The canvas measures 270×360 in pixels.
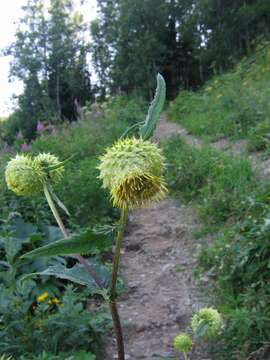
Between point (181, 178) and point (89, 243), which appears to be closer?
point (89, 243)

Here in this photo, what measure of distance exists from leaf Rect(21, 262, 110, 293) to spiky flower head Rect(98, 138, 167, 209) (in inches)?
16.0

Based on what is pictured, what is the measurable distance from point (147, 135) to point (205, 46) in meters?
18.0

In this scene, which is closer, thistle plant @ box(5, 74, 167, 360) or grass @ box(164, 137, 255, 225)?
thistle plant @ box(5, 74, 167, 360)

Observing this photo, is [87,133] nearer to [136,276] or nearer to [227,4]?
[136,276]

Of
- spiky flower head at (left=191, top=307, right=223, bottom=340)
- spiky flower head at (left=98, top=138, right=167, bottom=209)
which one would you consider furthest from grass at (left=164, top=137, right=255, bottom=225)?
spiky flower head at (left=98, top=138, right=167, bottom=209)

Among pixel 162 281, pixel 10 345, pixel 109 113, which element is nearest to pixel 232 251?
pixel 162 281

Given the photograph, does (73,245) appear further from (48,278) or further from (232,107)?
(232,107)

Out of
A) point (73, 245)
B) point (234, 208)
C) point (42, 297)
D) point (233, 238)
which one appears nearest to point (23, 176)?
point (73, 245)

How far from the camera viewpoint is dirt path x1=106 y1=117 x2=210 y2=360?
3361mm

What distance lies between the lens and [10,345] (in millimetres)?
2787

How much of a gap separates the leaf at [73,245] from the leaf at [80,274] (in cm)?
22

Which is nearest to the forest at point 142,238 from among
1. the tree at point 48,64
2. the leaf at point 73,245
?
the leaf at point 73,245

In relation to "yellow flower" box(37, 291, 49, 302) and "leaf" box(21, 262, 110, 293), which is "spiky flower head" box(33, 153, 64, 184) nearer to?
"leaf" box(21, 262, 110, 293)

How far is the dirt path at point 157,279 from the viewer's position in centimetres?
336
